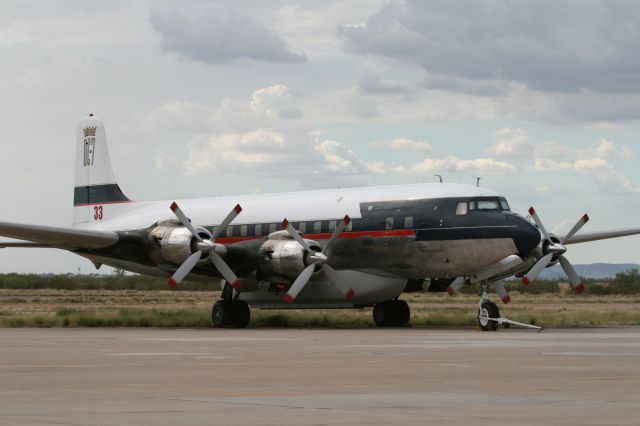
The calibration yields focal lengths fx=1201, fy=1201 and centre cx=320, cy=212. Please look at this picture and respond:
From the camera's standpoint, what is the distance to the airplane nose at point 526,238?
31688mm

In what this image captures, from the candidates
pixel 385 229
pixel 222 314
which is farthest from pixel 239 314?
pixel 385 229

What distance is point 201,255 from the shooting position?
34438 millimetres

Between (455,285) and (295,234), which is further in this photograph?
(295,234)

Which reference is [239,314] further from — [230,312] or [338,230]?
[338,230]

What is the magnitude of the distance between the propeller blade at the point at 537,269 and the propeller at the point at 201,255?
8255mm

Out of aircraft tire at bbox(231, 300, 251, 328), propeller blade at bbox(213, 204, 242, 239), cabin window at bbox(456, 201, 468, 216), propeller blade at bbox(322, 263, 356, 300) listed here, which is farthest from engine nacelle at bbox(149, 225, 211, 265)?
cabin window at bbox(456, 201, 468, 216)

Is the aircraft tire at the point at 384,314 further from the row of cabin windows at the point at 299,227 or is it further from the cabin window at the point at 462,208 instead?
the cabin window at the point at 462,208

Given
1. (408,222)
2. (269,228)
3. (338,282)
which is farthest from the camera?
(269,228)

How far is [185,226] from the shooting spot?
3509 centimetres

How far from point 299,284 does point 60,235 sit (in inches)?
294
